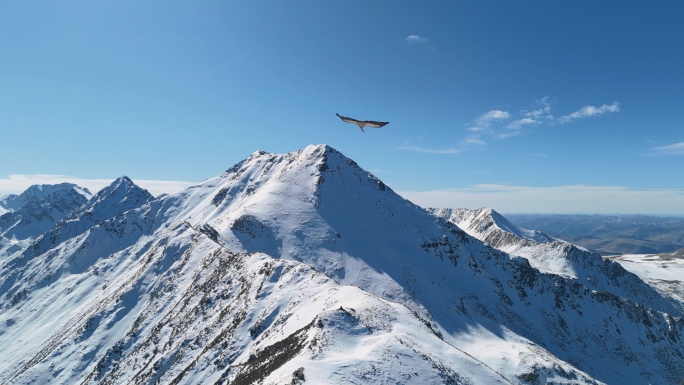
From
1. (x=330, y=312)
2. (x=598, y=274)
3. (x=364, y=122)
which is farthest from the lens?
(x=598, y=274)

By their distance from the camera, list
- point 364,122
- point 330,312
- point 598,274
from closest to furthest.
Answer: point 364,122, point 330,312, point 598,274

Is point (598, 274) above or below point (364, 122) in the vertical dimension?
below

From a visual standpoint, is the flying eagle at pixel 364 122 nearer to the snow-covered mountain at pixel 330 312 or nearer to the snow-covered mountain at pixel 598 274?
the snow-covered mountain at pixel 330 312

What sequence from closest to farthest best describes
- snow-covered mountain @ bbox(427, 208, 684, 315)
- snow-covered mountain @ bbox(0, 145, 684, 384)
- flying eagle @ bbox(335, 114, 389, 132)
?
flying eagle @ bbox(335, 114, 389, 132) → snow-covered mountain @ bbox(0, 145, 684, 384) → snow-covered mountain @ bbox(427, 208, 684, 315)

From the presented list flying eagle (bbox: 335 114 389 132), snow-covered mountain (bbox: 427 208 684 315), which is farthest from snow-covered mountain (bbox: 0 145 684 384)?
flying eagle (bbox: 335 114 389 132)

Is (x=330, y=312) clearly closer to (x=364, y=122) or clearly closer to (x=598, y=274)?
(x=364, y=122)

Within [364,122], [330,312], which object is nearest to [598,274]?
[330,312]

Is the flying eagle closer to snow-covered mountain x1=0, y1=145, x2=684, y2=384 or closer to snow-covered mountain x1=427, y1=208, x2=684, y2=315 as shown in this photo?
snow-covered mountain x1=0, y1=145, x2=684, y2=384

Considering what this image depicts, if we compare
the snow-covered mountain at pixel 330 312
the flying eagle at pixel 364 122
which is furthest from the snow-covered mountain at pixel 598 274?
the flying eagle at pixel 364 122
